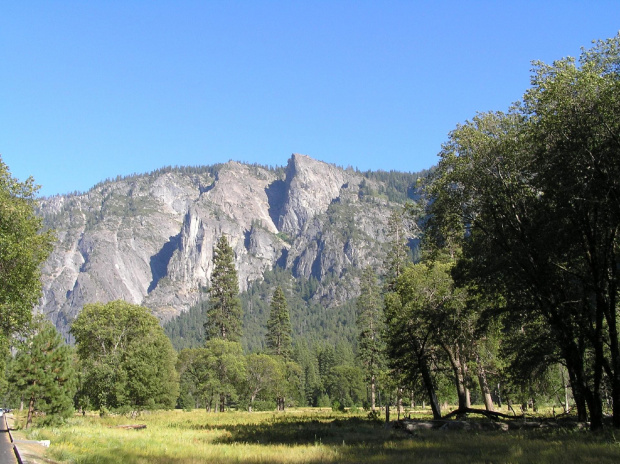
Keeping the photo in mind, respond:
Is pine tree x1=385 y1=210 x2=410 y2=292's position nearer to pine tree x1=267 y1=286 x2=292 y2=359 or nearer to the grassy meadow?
the grassy meadow

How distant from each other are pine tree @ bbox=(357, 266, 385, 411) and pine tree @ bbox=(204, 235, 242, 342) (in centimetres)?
1874

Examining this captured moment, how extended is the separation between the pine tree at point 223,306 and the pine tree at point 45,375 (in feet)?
118

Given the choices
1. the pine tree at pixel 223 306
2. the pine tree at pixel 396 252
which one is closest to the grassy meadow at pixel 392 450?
the pine tree at pixel 396 252

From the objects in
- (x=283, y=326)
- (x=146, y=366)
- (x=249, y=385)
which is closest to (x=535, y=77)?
(x=146, y=366)

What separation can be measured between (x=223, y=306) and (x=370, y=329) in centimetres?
2331

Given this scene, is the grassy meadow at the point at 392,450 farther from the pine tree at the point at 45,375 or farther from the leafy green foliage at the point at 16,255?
the pine tree at the point at 45,375

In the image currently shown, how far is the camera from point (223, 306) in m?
70.1

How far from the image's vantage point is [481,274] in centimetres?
2053

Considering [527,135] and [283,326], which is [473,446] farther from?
[283,326]

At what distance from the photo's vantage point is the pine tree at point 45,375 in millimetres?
31087

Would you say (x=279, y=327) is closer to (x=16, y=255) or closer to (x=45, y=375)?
(x=45, y=375)

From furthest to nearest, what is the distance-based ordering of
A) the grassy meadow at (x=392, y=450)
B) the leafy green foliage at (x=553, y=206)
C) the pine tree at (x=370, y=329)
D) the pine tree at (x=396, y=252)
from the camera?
1. the pine tree at (x=370, y=329)
2. the pine tree at (x=396, y=252)
3. the leafy green foliage at (x=553, y=206)
4. the grassy meadow at (x=392, y=450)

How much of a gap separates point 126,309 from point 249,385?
27003mm

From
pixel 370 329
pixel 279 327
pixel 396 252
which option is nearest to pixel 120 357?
pixel 370 329
